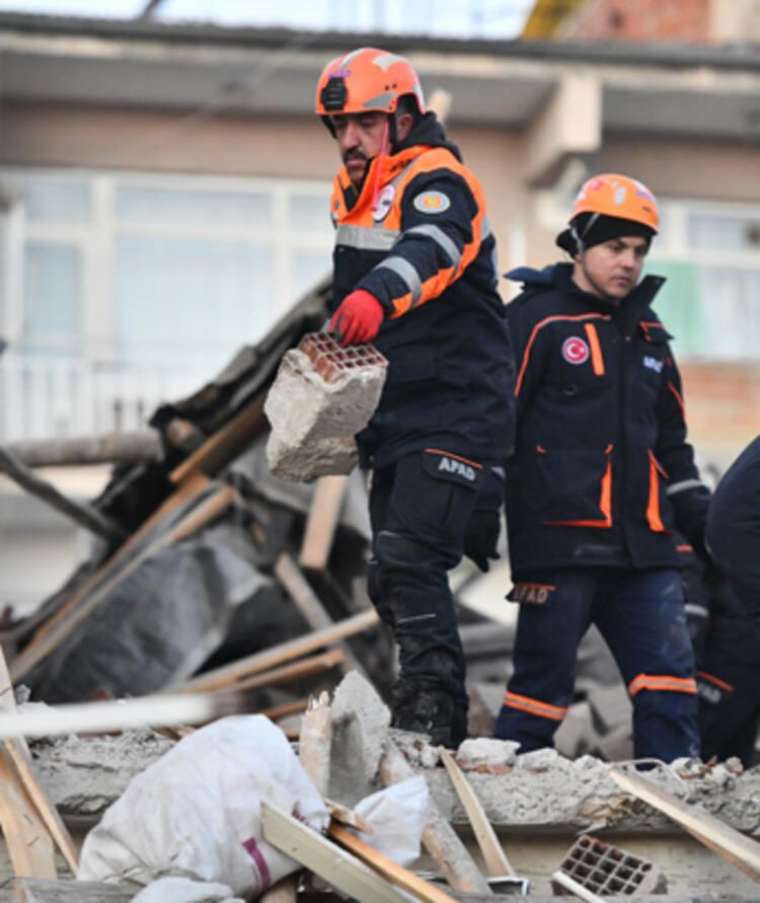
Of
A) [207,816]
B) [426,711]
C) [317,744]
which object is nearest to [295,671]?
[426,711]

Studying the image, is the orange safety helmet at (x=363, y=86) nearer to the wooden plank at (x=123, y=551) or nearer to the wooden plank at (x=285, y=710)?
the wooden plank at (x=285, y=710)

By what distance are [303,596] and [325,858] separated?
5274 mm

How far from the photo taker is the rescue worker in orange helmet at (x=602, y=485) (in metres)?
6.52

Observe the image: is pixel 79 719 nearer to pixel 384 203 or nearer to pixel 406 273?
pixel 406 273

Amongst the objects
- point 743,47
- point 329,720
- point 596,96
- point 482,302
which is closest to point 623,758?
point 482,302

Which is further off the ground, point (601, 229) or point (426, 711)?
point (601, 229)

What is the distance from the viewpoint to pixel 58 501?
10.5 metres

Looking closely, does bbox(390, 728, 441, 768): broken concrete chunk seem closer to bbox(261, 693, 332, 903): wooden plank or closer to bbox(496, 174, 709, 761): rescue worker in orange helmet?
bbox(261, 693, 332, 903): wooden plank

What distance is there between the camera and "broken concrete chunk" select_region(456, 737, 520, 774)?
5.38 metres

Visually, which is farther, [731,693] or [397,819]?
[731,693]

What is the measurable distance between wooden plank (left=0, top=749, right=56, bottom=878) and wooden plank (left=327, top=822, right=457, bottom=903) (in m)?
0.64

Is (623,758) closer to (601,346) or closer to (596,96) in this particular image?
(601,346)

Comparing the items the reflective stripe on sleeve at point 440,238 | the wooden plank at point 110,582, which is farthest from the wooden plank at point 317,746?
the wooden plank at point 110,582

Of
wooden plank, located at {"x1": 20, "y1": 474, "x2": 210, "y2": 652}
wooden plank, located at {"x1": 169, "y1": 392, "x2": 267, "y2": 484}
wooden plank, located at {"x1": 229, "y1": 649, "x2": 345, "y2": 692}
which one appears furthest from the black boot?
wooden plank, located at {"x1": 20, "y1": 474, "x2": 210, "y2": 652}
